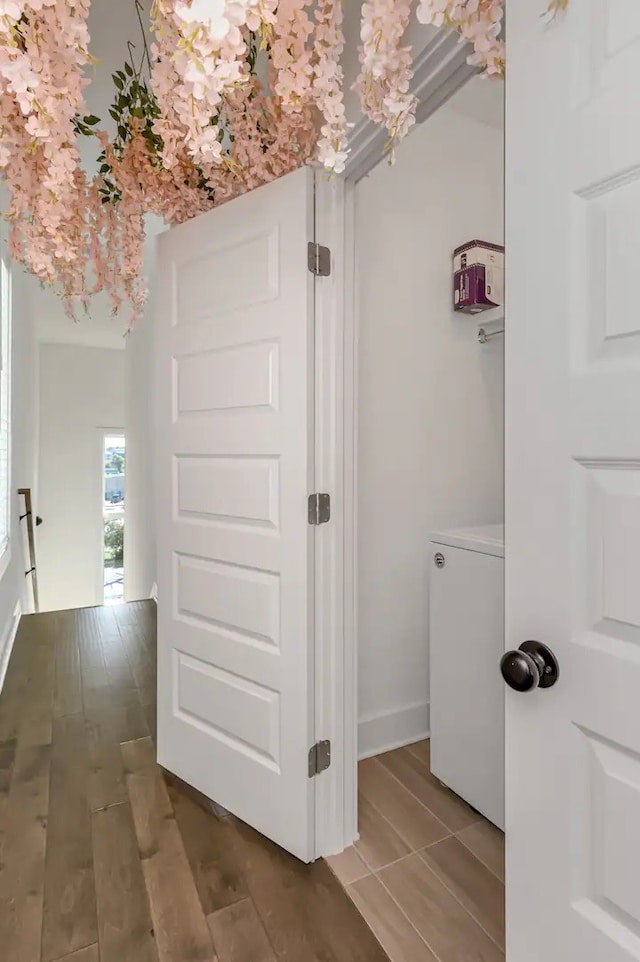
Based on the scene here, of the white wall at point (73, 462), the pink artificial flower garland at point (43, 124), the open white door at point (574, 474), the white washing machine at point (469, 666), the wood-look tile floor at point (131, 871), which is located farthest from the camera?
the white wall at point (73, 462)

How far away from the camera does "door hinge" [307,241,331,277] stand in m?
1.58

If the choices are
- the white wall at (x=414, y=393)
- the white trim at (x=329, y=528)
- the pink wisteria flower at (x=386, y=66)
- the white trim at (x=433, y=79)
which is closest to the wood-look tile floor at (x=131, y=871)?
the white trim at (x=329, y=528)

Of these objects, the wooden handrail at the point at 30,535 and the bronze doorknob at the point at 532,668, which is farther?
the wooden handrail at the point at 30,535

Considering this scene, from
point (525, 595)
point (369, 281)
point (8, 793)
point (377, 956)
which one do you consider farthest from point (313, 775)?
point (369, 281)

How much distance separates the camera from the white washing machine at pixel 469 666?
1792 mm

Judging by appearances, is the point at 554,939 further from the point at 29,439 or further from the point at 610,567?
the point at 29,439

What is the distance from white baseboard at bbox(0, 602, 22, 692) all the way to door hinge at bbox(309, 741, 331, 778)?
2144 millimetres

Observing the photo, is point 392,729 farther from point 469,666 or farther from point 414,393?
point 414,393

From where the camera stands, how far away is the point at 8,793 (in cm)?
200

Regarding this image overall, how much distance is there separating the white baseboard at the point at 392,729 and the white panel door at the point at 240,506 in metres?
0.64

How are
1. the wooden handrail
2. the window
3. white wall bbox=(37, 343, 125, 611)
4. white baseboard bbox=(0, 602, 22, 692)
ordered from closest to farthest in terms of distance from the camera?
white baseboard bbox=(0, 602, 22, 692)
the window
the wooden handrail
white wall bbox=(37, 343, 125, 611)

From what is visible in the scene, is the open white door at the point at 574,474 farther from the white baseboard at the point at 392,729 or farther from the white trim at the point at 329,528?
the white baseboard at the point at 392,729

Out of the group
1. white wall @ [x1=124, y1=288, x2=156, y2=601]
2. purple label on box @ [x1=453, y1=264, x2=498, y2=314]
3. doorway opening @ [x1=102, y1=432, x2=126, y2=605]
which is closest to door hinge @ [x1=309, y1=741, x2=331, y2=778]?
purple label on box @ [x1=453, y1=264, x2=498, y2=314]

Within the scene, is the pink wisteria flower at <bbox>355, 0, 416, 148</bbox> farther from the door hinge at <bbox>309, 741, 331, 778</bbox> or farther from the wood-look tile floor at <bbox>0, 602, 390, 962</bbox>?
the wood-look tile floor at <bbox>0, 602, 390, 962</bbox>
